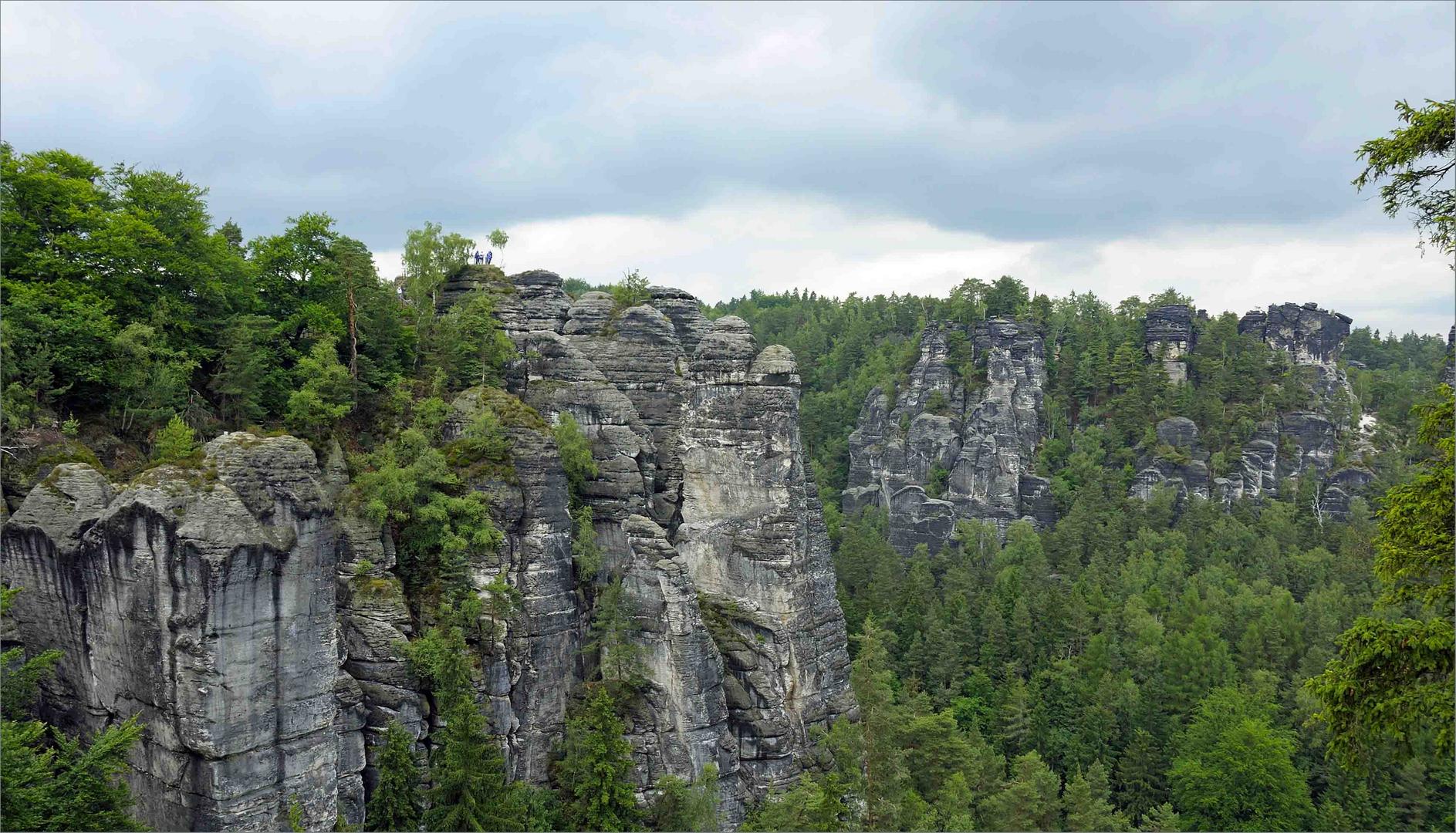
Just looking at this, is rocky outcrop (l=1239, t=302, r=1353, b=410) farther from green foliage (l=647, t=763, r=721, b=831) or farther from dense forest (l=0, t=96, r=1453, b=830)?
green foliage (l=647, t=763, r=721, b=831)

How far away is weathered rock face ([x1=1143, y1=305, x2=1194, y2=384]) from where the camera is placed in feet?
289

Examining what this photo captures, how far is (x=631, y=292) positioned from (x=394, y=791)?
23386 mm

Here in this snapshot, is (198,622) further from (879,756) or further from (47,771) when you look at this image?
(879,756)

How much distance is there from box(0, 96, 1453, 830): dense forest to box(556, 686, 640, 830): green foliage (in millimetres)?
100

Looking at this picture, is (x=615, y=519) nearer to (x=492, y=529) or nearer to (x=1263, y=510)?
(x=492, y=529)

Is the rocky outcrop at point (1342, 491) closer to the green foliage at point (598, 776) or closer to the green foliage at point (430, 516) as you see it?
the green foliage at point (598, 776)

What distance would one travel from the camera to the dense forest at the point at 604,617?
1602 centimetres

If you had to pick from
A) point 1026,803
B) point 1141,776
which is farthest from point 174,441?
point 1141,776

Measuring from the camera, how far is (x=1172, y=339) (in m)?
88.4

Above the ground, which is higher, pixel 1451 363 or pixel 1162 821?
pixel 1451 363

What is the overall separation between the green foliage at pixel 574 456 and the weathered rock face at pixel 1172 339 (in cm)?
7589

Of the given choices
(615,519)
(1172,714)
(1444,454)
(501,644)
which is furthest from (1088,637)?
(1444,454)

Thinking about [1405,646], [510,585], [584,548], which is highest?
[1405,646]

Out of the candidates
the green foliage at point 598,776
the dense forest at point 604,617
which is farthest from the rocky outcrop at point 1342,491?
the green foliage at point 598,776
